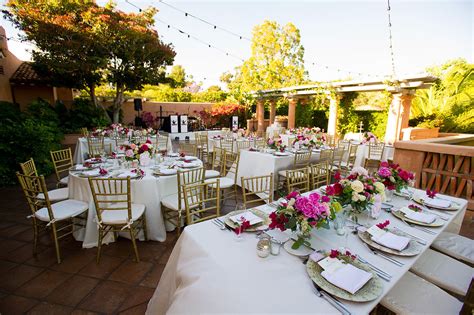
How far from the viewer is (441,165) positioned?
375 centimetres

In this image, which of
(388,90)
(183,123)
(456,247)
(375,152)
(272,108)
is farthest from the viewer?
(272,108)

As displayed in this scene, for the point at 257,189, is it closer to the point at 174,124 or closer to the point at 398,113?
the point at 398,113

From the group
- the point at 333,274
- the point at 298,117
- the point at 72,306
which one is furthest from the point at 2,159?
the point at 298,117

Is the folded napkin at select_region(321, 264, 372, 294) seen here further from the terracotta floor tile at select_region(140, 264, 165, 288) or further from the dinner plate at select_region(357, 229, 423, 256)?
the terracotta floor tile at select_region(140, 264, 165, 288)

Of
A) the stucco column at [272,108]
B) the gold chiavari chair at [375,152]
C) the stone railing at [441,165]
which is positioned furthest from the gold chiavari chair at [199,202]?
the stucco column at [272,108]

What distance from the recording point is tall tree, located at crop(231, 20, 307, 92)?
18297mm

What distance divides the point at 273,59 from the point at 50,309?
1959 cm

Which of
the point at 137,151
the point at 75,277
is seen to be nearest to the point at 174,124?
the point at 137,151

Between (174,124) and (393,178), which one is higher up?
(174,124)

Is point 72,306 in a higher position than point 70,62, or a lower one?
lower

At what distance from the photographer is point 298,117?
13805 millimetres

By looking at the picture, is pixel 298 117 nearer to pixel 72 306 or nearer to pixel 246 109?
pixel 246 109

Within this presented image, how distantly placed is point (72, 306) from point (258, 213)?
182cm

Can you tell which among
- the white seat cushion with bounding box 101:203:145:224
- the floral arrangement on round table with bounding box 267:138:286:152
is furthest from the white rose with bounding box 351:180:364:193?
the floral arrangement on round table with bounding box 267:138:286:152
